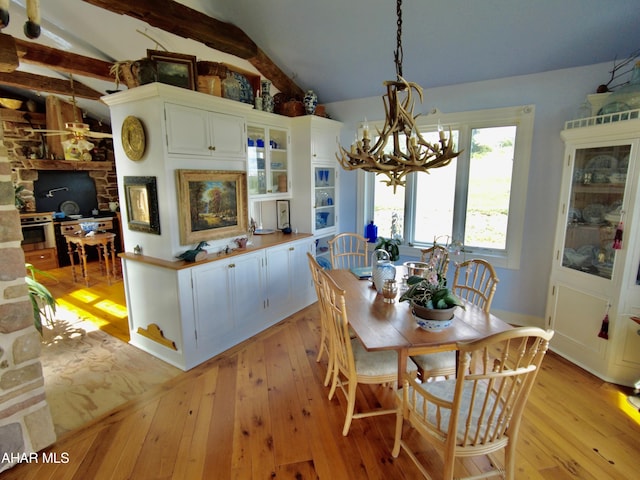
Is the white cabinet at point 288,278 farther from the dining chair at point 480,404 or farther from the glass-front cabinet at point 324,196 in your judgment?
the dining chair at point 480,404

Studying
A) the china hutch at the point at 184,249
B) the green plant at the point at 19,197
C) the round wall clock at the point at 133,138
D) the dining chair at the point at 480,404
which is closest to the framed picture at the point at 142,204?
the china hutch at the point at 184,249

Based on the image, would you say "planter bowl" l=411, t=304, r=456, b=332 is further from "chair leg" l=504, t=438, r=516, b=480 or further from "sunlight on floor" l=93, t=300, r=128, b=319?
"sunlight on floor" l=93, t=300, r=128, b=319

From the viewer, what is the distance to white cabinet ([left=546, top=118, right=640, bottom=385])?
2357 mm

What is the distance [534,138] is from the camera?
3.11 meters

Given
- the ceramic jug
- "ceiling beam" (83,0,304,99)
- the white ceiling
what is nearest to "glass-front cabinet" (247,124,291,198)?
"ceiling beam" (83,0,304,99)

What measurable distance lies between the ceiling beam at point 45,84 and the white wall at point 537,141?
5238mm

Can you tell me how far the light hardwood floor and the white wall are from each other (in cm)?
93

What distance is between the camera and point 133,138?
2631mm

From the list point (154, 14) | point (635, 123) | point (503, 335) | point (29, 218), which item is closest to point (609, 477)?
point (503, 335)

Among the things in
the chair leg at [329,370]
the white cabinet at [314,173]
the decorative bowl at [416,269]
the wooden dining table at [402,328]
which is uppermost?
the white cabinet at [314,173]

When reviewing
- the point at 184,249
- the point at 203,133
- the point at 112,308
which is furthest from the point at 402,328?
the point at 112,308

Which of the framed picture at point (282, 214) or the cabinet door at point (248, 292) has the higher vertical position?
the framed picture at point (282, 214)

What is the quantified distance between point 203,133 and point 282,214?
1.59 m

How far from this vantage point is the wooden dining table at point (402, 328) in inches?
65.0
